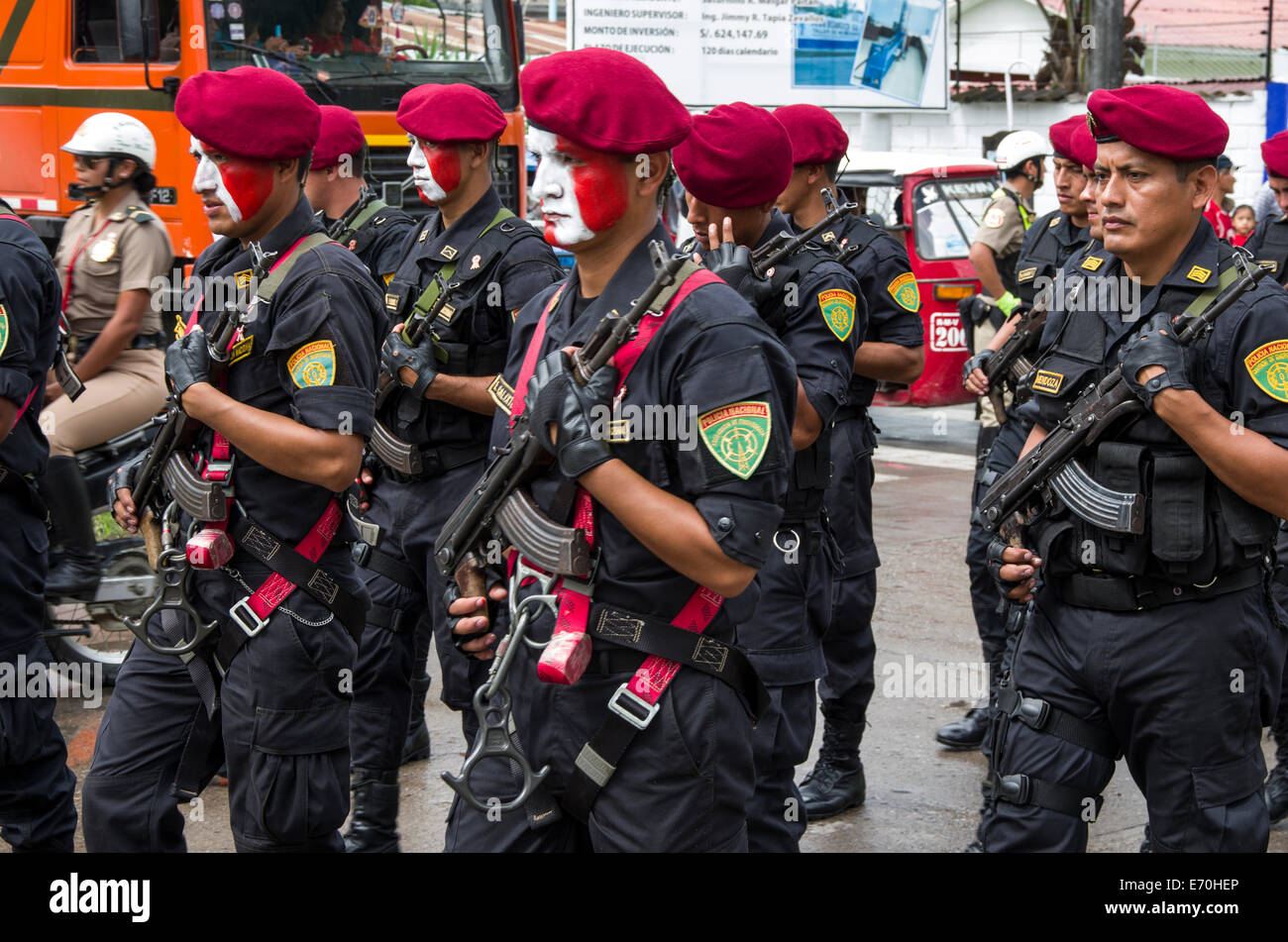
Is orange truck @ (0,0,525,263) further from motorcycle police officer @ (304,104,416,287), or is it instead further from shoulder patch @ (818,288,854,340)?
shoulder patch @ (818,288,854,340)

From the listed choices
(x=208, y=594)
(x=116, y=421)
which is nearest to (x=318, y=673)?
(x=208, y=594)

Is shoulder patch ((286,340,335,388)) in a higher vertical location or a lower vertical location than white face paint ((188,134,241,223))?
lower

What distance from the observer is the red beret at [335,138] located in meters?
5.90

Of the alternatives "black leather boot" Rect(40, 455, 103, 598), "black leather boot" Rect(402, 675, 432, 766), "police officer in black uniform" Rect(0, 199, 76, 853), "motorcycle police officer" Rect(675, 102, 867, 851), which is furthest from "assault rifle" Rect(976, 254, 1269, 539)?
"black leather boot" Rect(40, 455, 103, 598)

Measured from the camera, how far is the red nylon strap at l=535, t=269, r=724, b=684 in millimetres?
2807

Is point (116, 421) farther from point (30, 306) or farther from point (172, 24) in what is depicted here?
point (172, 24)

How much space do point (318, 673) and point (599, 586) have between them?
1151 millimetres

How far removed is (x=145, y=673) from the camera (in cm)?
384

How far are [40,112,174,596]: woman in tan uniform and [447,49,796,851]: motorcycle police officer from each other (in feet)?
14.2

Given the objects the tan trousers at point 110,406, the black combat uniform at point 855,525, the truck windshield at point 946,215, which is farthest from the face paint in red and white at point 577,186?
the truck windshield at point 946,215

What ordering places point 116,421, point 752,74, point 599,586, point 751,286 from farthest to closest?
1. point 752,74
2. point 116,421
3. point 751,286
4. point 599,586

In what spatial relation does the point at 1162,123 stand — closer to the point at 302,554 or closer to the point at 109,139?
the point at 302,554

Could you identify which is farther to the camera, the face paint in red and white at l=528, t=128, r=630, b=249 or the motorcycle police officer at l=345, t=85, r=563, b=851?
the motorcycle police officer at l=345, t=85, r=563, b=851

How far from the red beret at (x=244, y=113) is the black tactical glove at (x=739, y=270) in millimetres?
1144
